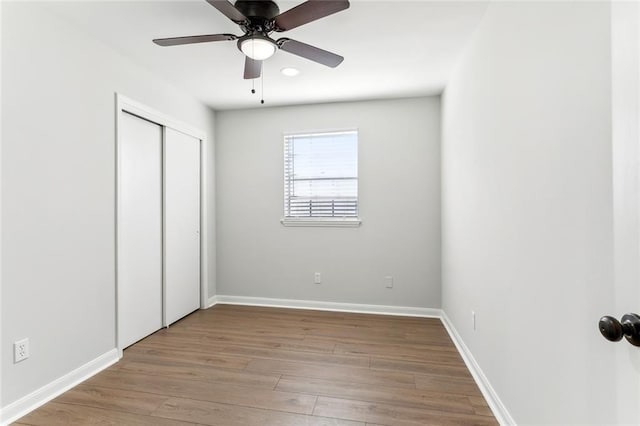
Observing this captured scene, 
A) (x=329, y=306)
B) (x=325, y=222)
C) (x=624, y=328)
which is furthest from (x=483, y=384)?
(x=325, y=222)

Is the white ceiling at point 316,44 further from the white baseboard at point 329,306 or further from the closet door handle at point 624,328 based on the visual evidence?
the white baseboard at point 329,306

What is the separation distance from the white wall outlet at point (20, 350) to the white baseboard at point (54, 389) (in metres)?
0.24

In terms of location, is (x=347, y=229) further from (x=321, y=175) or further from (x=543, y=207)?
(x=543, y=207)

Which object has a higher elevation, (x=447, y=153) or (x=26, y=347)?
(x=447, y=153)

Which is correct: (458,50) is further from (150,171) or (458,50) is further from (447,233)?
(150,171)

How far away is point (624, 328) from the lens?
27.6 inches

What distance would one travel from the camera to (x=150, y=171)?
3.00 m

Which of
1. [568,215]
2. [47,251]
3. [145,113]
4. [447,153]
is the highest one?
[145,113]

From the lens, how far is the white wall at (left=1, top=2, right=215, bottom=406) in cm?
178

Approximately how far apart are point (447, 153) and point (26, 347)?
11.8 ft

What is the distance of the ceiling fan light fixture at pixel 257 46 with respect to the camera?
1.91m

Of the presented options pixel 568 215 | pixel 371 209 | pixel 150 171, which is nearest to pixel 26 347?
pixel 150 171

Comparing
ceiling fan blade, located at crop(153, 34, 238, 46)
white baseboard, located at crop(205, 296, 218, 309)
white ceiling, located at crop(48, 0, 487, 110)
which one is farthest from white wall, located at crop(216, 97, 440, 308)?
ceiling fan blade, located at crop(153, 34, 238, 46)

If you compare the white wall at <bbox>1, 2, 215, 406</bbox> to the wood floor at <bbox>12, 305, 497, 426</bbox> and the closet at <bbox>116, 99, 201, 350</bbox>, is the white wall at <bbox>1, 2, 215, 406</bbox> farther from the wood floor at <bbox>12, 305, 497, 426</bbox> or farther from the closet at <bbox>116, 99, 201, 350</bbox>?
the wood floor at <bbox>12, 305, 497, 426</bbox>
